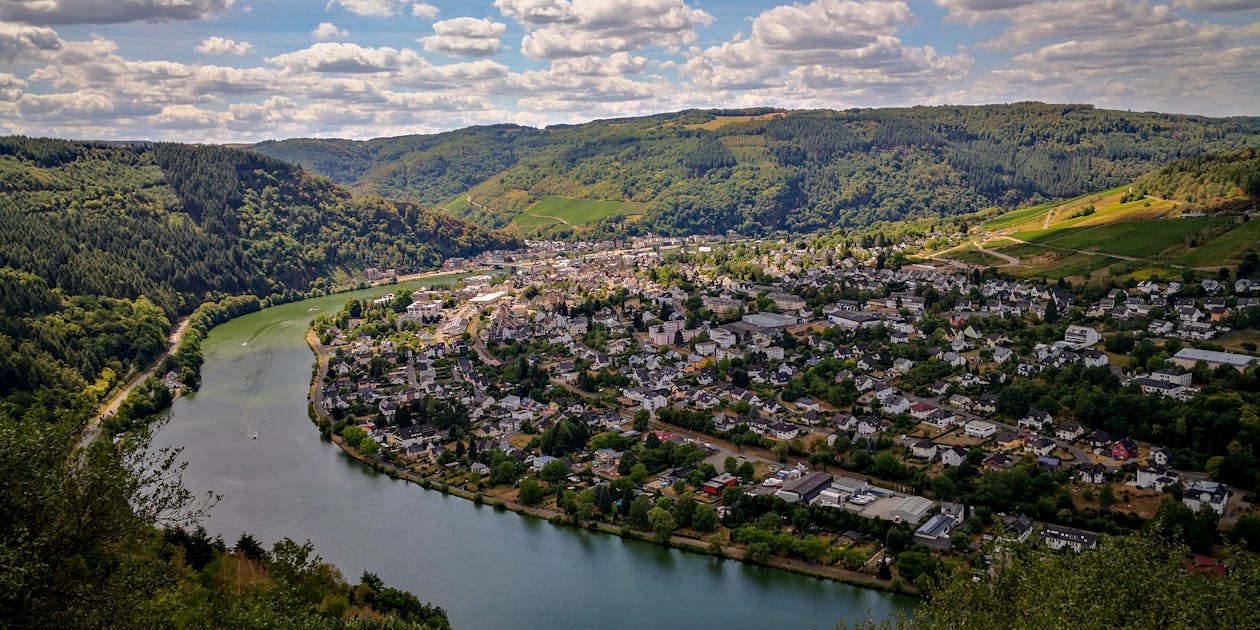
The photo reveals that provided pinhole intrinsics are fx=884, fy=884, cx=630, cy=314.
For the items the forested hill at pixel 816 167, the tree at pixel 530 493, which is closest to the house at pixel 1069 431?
the tree at pixel 530 493

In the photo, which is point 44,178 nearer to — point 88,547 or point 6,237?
point 6,237

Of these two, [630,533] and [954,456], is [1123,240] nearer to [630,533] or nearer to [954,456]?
[954,456]

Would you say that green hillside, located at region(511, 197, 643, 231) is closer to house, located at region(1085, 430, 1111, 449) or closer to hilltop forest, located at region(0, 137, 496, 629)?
hilltop forest, located at region(0, 137, 496, 629)

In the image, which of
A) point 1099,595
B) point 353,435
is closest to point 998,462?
point 1099,595

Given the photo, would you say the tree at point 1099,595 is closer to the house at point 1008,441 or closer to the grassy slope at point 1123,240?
the house at point 1008,441

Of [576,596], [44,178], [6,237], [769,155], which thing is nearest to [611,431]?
[576,596]
